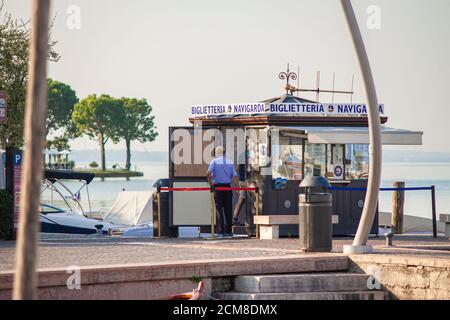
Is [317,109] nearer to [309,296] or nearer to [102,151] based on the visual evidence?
[309,296]

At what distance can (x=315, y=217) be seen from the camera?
21312 mm

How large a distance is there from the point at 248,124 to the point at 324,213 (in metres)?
6.96

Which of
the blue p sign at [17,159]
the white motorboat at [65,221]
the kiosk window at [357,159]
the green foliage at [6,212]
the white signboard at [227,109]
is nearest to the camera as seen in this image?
the green foliage at [6,212]

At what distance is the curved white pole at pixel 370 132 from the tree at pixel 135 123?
6289 inches

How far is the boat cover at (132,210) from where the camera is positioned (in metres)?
44.7

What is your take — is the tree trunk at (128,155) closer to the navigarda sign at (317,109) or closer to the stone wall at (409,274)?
the navigarda sign at (317,109)

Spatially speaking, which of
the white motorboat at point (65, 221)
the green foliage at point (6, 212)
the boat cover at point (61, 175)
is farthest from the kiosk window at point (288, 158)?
the boat cover at point (61, 175)

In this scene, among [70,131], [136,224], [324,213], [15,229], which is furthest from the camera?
[70,131]

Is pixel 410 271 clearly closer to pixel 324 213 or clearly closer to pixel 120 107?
pixel 324 213

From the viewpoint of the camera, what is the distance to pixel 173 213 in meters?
27.5

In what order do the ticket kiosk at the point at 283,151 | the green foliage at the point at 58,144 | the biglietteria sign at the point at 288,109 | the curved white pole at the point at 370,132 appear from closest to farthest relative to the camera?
the curved white pole at the point at 370,132
the ticket kiosk at the point at 283,151
the biglietteria sign at the point at 288,109
the green foliage at the point at 58,144

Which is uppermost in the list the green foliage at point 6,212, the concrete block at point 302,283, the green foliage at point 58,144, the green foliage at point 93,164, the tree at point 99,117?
the tree at point 99,117

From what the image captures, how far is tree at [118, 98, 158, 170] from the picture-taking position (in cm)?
18112
